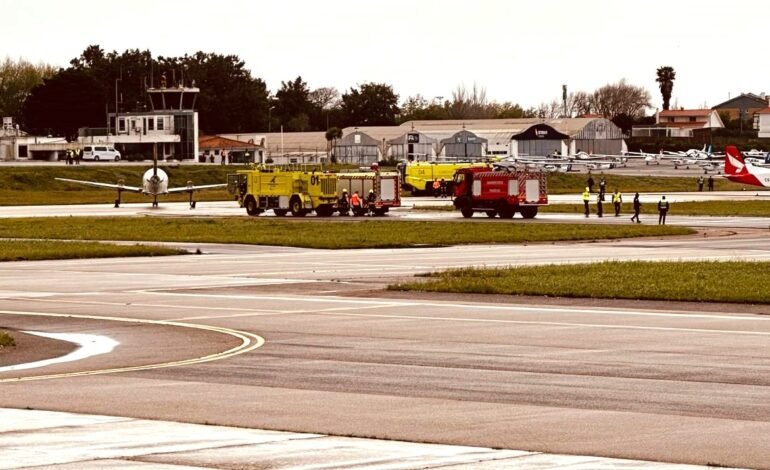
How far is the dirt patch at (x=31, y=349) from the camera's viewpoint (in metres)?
23.3

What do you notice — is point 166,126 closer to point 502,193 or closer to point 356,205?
point 356,205

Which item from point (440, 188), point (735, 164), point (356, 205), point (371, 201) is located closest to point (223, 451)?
point (356, 205)

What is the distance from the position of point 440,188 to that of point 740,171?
27164 millimetres

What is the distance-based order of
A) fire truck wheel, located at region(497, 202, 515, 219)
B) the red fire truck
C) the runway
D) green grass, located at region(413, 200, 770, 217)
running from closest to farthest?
the runway, the red fire truck, fire truck wheel, located at region(497, 202, 515, 219), green grass, located at region(413, 200, 770, 217)

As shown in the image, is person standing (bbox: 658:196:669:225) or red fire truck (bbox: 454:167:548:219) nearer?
person standing (bbox: 658:196:669:225)

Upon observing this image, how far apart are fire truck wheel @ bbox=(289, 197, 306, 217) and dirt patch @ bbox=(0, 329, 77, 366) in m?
65.2

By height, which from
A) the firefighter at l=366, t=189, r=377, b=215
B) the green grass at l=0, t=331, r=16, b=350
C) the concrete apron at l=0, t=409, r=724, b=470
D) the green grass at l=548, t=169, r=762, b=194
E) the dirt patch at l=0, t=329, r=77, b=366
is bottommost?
the green grass at l=548, t=169, r=762, b=194

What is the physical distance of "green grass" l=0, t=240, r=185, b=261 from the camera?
5322cm

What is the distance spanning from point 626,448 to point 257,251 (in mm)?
43190

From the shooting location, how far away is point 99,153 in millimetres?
184625

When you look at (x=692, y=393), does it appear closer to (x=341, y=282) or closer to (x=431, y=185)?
(x=341, y=282)

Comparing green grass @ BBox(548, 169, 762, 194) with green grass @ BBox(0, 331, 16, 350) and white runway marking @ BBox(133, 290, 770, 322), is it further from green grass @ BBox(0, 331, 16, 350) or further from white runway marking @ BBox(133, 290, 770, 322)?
green grass @ BBox(0, 331, 16, 350)

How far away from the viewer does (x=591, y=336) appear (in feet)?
85.1

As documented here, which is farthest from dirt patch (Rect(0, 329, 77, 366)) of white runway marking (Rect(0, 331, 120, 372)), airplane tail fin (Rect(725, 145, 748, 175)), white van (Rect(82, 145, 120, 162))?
white van (Rect(82, 145, 120, 162))
